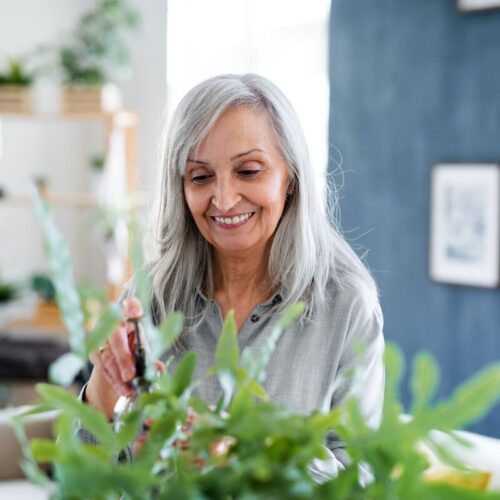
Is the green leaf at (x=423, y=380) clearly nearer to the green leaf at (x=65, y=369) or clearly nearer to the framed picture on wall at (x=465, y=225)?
the green leaf at (x=65, y=369)

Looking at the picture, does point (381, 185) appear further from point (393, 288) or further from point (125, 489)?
point (125, 489)

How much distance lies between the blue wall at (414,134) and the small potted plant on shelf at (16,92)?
6.02 ft

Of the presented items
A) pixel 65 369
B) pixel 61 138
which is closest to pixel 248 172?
pixel 65 369

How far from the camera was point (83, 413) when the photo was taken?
83 centimetres

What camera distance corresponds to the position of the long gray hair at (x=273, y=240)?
5.66ft

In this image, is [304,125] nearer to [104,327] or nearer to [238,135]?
[238,135]

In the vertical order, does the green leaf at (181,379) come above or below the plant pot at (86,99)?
below

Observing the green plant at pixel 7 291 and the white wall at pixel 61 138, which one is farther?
the white wall at pixel 61 138

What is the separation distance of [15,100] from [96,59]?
1.62ft

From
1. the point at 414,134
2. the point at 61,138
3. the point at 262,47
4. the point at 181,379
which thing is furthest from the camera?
the point at 61,138

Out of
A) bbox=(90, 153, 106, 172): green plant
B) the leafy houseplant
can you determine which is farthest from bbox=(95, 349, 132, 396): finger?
bbox=(90, 153, 106, 172): green plant

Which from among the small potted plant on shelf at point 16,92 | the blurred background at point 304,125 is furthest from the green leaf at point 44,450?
the small potted plant on shelf at point 16,92

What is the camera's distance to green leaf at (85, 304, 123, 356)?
80 centimetres

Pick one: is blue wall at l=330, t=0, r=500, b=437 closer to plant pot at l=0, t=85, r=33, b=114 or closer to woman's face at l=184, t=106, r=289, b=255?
plant pot at l=0, t=85, r=33, b=114
